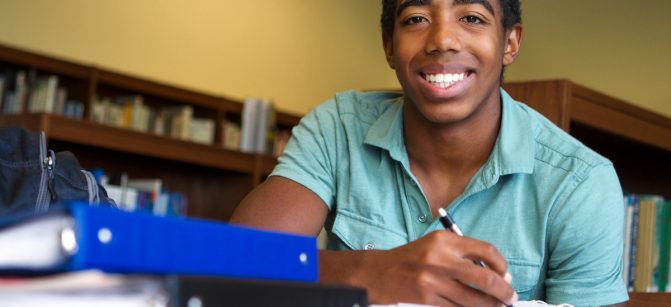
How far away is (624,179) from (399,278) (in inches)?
73.7

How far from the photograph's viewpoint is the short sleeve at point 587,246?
1263 mm

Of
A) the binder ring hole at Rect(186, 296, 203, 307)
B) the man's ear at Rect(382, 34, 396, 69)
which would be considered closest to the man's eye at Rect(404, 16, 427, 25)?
the man's ear at Rect(382, 34, 396, 69)

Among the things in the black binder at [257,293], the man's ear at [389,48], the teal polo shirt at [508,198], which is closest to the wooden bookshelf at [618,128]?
the teal polo shirt at [508,198]

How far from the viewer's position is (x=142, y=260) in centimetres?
48

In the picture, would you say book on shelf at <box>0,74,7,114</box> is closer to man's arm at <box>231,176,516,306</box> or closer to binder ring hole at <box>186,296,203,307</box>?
Result: man's arm at <box>231,176,516,306</box>

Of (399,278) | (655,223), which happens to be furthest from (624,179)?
(399,278)

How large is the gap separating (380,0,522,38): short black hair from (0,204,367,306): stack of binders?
3.31ft

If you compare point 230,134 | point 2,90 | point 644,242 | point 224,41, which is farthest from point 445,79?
point 224,41

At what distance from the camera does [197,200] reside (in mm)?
5117

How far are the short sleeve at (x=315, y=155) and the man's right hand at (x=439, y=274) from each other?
41cm

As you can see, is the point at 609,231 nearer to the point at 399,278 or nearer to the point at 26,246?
the point at 399,278

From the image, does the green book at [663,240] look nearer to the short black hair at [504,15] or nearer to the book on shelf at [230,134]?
the short black hair at [504,15]

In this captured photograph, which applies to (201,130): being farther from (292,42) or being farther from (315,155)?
(315,155)

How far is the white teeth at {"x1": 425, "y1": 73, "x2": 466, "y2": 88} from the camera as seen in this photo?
1387 mm
